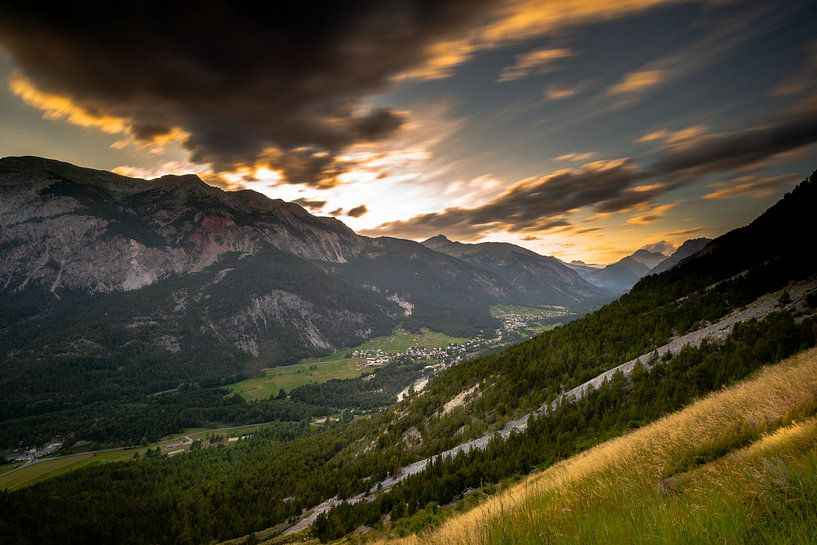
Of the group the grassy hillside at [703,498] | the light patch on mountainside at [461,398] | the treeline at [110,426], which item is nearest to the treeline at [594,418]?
the grassy hillside at [703,498]

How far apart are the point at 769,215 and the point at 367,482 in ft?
353

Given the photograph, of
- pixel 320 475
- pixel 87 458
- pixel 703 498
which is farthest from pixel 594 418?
pixel 87 458

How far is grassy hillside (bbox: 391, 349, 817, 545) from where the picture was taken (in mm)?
4391

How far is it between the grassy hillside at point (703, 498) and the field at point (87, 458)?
7720 inches

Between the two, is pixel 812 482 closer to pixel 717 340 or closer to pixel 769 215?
pixel 717 340

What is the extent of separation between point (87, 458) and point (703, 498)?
21990cm

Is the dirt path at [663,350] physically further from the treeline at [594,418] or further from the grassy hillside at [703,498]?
the grassy hillside at [703,498]

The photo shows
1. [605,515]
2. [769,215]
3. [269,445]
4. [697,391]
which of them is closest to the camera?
[605,515]

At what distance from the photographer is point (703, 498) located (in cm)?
591

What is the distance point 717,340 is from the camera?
47.4m

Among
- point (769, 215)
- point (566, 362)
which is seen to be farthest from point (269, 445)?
point (769, 215)

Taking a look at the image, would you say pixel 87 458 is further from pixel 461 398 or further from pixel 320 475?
pixel 461 398

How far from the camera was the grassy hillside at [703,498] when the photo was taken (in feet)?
14.4

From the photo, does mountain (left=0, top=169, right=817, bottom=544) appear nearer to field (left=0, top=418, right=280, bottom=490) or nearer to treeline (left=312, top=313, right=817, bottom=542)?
treeline (left=312, top=313, right=817, bottom=542)
